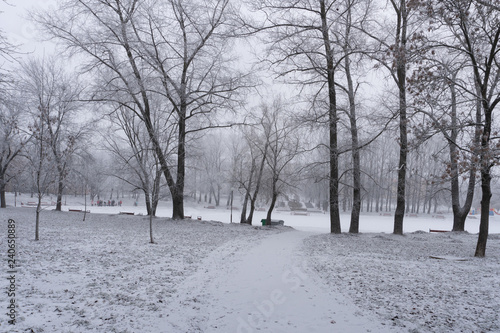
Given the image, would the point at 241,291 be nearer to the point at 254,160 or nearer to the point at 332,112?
the point at 332,112

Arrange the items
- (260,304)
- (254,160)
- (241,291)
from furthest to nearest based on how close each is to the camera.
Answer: (254,160) → (241,291) → (260,304)

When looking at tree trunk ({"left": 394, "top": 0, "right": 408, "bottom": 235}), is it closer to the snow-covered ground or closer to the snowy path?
the snow-covered ground

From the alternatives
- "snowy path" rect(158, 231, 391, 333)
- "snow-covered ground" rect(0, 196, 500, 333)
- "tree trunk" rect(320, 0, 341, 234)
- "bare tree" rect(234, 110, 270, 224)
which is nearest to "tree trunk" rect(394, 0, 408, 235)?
"tree trunk" rect(320, 0, 341, 234)

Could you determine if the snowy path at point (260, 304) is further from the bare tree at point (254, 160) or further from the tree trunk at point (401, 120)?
the bare tree at point (254, 160)

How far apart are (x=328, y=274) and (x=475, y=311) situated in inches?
114

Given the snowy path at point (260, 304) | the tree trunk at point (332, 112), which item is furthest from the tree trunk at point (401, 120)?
the snowy path at point (260, 304)

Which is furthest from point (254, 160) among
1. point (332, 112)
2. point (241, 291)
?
point (241, 291)

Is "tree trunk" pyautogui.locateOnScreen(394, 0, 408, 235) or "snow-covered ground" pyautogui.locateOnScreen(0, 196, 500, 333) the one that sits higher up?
"tree trunk" pyautogui.locateOnScreen(394, 0, 408, 235)

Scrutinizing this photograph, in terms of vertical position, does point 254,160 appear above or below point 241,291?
above

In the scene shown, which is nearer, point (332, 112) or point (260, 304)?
point (260, 304)

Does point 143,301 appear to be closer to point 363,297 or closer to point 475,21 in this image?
point 363,297

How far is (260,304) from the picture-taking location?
511 cm

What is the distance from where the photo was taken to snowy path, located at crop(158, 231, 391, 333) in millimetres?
4305

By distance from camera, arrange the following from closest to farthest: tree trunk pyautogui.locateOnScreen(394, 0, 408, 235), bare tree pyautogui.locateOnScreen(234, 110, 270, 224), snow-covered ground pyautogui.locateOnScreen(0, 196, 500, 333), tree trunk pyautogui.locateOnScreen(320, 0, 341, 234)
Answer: snow-covered ground pyautogui.locateOnScreen(0, 196, 500, 333), tree trunk pyautogui.locateOnScreen(394, 0, 408, 235), tree trunk pyautogui.locateOnScreen(320, 0, 341, 234), bare tree pyautogui.locateOnScreen(234, 110, 270, 224)
